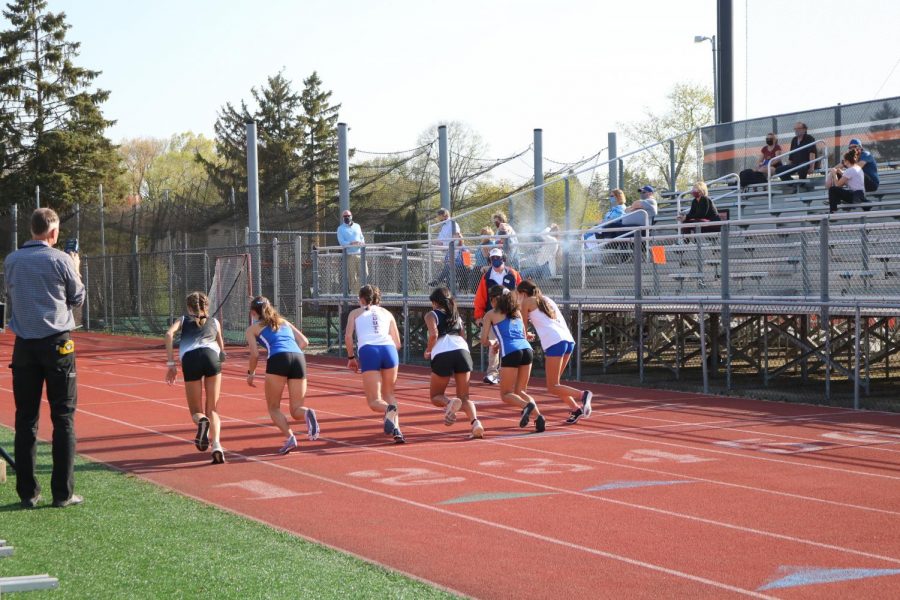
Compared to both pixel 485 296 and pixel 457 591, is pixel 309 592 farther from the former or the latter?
pixel 485 296

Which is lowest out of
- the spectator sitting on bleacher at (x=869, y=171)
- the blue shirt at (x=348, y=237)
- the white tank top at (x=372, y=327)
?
the white tank top at (x=372, y=327)

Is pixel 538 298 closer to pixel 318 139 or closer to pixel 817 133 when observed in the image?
pixel 817 133

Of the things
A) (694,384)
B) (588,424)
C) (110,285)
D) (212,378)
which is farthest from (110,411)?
(110,285)

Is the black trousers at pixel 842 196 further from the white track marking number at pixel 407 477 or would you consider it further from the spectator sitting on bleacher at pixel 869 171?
the white track marking number at pixel 407 477

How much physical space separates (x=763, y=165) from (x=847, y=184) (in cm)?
502

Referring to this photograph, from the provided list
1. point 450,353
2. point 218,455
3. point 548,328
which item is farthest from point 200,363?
point 548,328

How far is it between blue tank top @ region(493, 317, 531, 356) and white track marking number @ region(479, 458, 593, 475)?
2181 millimetres

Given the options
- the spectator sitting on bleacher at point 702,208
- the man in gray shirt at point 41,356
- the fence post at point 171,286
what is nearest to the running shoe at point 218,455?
the man in gray shirt at point 41,356

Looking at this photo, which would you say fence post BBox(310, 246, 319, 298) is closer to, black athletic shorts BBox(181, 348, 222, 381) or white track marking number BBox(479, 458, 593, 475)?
black athletic shorts BBox(181, 348, 222, 381)

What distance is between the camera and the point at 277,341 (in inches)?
444

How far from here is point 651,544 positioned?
724 centimetres

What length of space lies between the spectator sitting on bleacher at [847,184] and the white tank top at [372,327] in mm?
9731

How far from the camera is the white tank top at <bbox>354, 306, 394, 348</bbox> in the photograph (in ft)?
39.8

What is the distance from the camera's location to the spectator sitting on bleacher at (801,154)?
23016 millimetres
